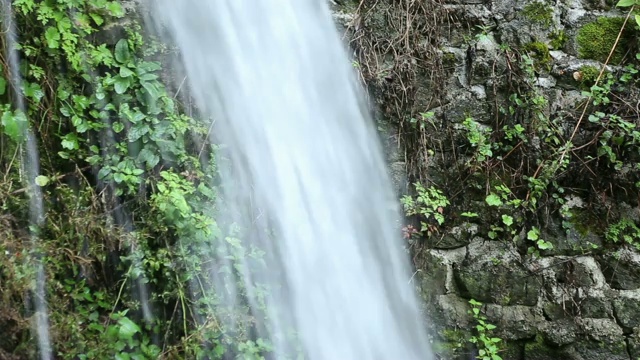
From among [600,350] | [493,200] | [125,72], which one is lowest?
[600,350]

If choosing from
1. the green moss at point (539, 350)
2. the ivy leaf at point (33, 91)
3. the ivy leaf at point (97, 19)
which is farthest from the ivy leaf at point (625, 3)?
the ivy leaf at point (33, 91)

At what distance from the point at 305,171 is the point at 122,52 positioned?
104 cm

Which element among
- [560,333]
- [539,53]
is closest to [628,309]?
[560,333]

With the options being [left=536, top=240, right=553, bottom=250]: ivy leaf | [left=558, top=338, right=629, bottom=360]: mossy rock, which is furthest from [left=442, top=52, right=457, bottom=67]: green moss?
[left=558, top=338, right=629, bottom=360]: mossy rock

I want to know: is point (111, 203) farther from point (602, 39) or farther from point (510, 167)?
point (602, 39)

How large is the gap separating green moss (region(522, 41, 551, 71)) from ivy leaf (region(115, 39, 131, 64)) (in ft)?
7.13

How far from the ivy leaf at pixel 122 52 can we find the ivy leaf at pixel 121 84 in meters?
0.10

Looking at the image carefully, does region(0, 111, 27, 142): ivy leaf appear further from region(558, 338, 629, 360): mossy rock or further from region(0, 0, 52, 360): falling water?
region(558, 338, 629, 360): mossy rock

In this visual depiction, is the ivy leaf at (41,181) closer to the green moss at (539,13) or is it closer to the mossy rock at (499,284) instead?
the mossy rock at (499,284)

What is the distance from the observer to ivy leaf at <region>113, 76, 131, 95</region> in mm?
2316

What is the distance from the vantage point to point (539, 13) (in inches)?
119

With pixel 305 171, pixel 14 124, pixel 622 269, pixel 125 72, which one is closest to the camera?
pixel 14 124

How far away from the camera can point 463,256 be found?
285cm

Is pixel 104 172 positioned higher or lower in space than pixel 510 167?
higher
